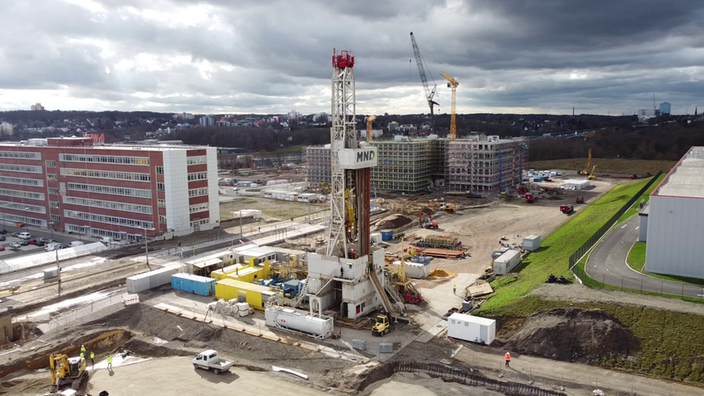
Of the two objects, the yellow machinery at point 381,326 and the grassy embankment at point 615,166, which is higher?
the grassy embankment at point 615,166

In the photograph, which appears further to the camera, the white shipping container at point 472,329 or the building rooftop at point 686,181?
the building rooftop at point 686,181

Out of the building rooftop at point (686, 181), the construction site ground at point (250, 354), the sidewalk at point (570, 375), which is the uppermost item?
the building rooftop at point (686, 181)

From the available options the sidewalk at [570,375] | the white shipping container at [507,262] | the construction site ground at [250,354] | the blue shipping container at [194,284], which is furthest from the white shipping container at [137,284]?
the white shipping container at [507,262]

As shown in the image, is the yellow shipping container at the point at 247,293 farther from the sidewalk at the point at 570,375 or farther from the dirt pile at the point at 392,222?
the dirt pile at the point at 392,222

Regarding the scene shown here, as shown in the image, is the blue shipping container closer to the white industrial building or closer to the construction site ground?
the construction site ground

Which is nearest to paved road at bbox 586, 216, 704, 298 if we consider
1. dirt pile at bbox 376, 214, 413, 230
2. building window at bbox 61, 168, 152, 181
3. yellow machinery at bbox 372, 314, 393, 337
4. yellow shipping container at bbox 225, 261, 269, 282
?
yellow machinery at bbox 372, 314, 393, 337

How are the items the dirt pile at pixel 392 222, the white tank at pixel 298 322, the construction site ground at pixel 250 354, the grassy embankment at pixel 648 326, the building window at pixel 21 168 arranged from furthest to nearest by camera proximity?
the building window at pixel 21 168 → the dirt pile at pixel 392 222 → the white tank at pixel 298 322 → the construction site ground at pixel 250 354 → the grassy embankment at pixel 648 326
